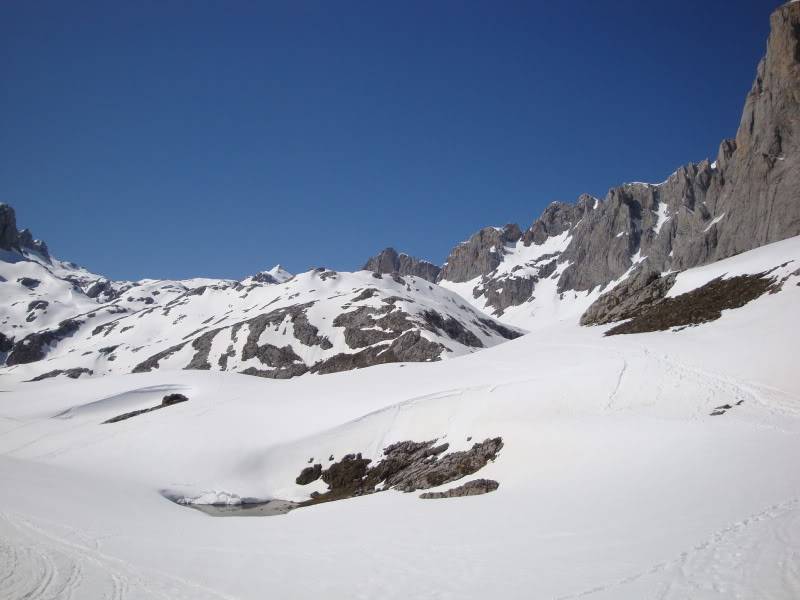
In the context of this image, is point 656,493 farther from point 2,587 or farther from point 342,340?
point 342,340

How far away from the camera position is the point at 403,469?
30.7 metres

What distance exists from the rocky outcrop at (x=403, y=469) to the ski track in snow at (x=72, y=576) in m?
13.9

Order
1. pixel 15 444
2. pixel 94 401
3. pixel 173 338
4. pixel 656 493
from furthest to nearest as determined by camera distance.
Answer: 1. pixel 173 338
2. pixel 94 401
3. pixel 15 444
4. pixel 656 493

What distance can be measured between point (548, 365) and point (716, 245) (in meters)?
136

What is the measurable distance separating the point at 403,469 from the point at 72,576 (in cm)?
2037

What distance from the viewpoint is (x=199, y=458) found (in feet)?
123

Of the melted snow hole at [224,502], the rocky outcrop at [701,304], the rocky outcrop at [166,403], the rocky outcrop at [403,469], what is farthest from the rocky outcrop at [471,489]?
the rocky outcrop at [166,403]

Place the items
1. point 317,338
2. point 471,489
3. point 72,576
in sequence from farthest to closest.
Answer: point 317,338 → point 471,489 → point 72,576

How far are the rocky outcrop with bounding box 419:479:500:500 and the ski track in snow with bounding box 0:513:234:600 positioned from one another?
1302cm

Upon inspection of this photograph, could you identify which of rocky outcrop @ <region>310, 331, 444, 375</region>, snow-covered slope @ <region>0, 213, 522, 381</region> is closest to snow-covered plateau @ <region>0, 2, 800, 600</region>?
rocky outcrop @ <region>310, 331, 444, 375</region>

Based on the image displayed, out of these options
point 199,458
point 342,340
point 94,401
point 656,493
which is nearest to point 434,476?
point 656,493

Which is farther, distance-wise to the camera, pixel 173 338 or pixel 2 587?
pixel 173 338

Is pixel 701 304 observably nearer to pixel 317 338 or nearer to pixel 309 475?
pixel 309 475

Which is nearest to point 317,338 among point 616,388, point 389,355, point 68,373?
point 389,355
